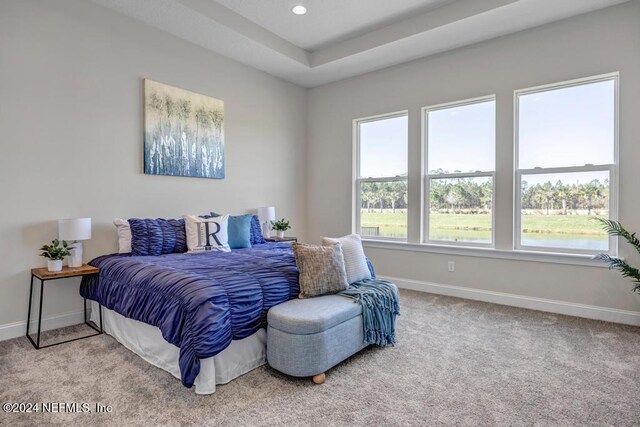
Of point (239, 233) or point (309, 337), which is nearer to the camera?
point (309, 337)

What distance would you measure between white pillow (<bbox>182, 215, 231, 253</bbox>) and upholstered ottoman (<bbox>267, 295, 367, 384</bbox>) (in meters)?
1.45

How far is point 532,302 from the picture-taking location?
12.1 ft

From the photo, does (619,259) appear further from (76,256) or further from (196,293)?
(76,256)

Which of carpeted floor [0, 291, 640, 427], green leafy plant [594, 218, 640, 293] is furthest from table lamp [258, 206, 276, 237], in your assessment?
green leafy plant [594, 218, 640, 293]

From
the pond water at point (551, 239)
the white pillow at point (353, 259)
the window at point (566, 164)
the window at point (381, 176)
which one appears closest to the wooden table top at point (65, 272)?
the white pillow at point (353, 259)

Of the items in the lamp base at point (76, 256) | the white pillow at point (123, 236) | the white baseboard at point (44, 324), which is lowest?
the white baseboard at point (44, 324)

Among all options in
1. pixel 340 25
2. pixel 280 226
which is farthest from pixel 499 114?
pixel 280 226

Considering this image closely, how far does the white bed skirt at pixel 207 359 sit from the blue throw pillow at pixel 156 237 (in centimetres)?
71

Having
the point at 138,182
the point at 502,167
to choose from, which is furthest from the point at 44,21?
the point at 502,167

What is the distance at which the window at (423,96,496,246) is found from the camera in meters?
4.07

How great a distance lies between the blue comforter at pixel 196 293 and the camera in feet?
6.42

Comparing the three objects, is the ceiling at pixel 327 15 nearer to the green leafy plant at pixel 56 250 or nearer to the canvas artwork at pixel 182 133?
the canvas artwork at pixel 182 133

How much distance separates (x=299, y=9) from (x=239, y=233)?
2454 millimetres

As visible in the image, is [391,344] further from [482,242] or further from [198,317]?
[482,242]
